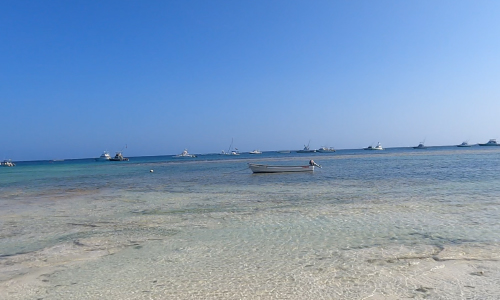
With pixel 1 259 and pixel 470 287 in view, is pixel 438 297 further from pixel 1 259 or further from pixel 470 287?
pixel 1 259

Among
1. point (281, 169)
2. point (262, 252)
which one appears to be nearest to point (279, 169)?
point (281, 169)

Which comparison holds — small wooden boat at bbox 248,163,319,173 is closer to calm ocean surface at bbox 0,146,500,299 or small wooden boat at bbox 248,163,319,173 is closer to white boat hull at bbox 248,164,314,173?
white boat hull at bbox 248,164,314,173

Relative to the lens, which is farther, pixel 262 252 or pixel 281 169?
pixel 281 169

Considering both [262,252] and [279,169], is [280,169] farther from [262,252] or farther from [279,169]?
[262,252]

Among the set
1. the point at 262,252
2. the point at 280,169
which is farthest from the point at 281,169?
the point at 262,252

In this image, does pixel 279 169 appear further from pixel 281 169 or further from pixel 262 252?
pixel 262 252

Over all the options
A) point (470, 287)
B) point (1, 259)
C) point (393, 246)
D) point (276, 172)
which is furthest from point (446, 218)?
point (276, 172)

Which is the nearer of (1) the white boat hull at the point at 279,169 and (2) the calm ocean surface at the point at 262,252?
(2) the calm ocean surface at the point at 262,252

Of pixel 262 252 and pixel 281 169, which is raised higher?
pixel 281 169

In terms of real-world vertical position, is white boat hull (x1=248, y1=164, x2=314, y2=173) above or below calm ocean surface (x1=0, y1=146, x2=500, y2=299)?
above

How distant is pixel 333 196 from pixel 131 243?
11.2 meters

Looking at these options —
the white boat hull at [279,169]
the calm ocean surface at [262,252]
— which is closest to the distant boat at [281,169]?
the white boat hull at [279,169]

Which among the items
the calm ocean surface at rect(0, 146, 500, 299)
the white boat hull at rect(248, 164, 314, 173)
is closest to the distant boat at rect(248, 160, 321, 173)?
the white boat hull at rect(248, 164, 314, 173)

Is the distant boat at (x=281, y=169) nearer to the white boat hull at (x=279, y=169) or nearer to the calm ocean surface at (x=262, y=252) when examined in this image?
the white boat hull at (x=279, y=169)
